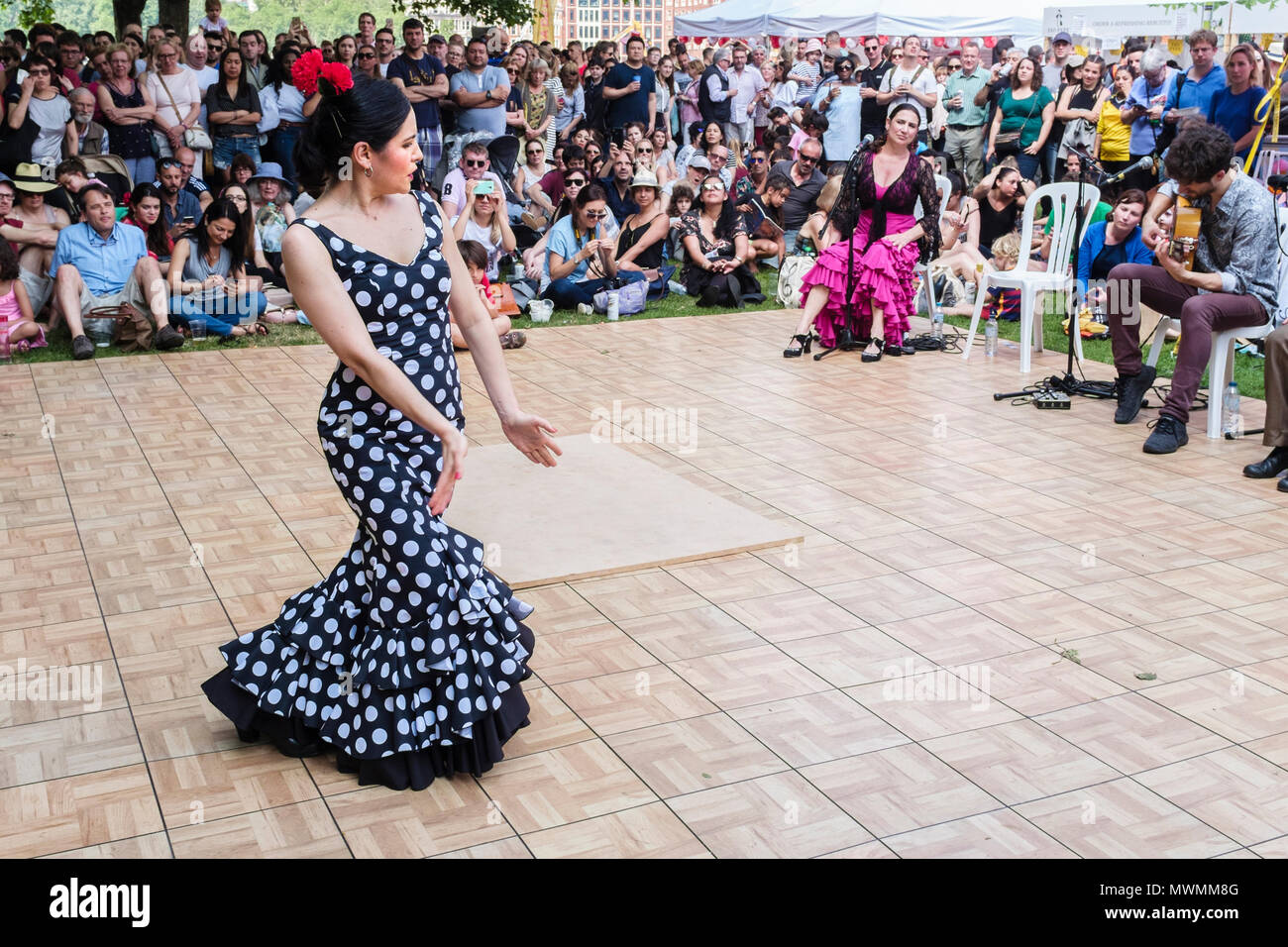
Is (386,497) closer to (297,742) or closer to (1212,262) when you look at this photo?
(297,742)

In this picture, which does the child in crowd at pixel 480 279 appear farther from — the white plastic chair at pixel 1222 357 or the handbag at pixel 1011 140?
the handbag at pixel 1011 140

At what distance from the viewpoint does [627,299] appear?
923 cm

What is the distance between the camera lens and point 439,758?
3053 millimetres

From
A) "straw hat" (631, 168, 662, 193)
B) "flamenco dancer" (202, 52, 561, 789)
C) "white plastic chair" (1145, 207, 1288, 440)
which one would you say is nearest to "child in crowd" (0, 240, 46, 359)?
"straw hat" (631, 168, 662, 193)

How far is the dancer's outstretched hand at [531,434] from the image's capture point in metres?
3.11

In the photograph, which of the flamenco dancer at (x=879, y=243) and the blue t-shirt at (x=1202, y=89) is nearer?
the flamenco dancer at (x=879, y=243)

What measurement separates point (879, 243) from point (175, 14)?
312 inches

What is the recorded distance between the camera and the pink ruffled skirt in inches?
307

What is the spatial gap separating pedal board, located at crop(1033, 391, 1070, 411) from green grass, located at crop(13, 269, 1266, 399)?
536 mm

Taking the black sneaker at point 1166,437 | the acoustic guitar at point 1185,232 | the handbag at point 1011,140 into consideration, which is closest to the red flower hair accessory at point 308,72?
the black sneaker at point 1166,437

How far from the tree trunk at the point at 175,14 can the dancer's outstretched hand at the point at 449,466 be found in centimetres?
1080

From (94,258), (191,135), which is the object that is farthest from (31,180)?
(191,135)
